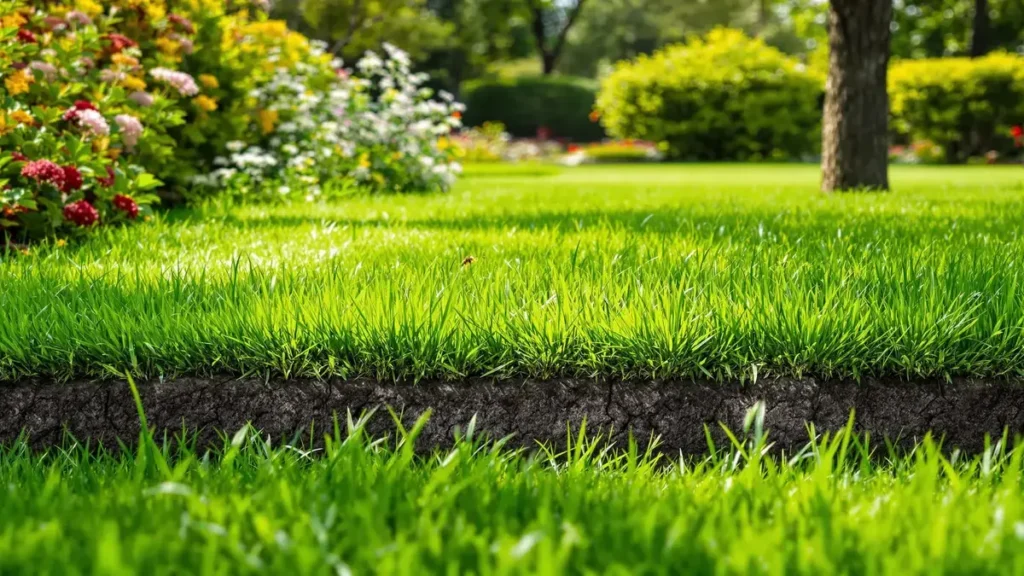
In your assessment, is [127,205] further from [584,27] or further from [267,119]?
[584,27]

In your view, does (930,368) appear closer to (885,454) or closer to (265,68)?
(885,454)

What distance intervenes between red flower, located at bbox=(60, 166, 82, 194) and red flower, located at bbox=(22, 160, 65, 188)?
0.09 feet

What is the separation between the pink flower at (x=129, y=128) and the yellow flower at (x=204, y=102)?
158cm

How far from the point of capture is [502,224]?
562 centimetres

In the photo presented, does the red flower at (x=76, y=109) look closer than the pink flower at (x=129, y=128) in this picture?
Yes

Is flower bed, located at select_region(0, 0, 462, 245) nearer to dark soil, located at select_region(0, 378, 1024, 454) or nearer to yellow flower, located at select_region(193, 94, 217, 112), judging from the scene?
yellow flower, located at select_region(193, 94, 217, 112)

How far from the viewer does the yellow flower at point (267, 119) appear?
868 centimetres

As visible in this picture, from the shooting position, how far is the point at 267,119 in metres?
8.69

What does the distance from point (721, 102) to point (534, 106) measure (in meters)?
11.7

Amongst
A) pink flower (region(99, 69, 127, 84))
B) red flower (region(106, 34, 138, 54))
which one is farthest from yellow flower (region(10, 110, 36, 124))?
red flower (region(106, 34, 138, 54))

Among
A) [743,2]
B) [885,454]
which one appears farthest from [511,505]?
[743,2]

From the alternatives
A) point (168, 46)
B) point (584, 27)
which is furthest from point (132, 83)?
point (584, 27)

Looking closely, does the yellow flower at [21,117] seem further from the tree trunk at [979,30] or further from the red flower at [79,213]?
the tree trunk at [979,30]

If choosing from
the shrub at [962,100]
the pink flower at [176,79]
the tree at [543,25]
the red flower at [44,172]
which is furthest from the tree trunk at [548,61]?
the red flower at [44,172]
